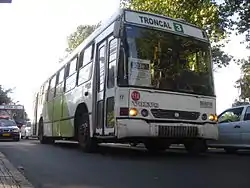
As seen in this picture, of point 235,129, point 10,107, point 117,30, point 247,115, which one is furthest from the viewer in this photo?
point 10,107

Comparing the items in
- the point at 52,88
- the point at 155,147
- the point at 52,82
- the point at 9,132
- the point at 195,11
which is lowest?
the point at 155,147

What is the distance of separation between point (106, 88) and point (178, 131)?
2.00 m

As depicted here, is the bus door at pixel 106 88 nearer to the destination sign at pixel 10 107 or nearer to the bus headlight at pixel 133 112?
the bus headlight at pixel 133 112

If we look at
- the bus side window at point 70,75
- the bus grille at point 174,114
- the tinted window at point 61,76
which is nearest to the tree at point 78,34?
the tinted window at point 61,76

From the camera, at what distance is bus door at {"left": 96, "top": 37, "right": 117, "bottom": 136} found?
976cm

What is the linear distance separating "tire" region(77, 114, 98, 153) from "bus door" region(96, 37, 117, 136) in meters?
0.88

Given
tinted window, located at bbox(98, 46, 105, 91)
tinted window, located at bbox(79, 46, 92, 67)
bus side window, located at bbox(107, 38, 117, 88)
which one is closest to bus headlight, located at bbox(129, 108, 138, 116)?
bus side window, located at bbox(107, 38, 117, 88)

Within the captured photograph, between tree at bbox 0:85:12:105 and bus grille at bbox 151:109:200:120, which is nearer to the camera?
bus grille at bbox 151:109:200:120

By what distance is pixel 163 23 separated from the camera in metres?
10.2

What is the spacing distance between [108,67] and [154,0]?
906cm

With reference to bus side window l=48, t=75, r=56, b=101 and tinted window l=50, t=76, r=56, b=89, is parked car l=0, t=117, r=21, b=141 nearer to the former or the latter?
bus side window l=48, t=75, r=56, b=101

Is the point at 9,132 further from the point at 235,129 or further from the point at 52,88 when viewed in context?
the point at 235,129

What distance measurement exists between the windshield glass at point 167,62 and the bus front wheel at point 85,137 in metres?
2.57

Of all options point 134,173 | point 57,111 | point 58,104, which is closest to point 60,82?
point 58,104
